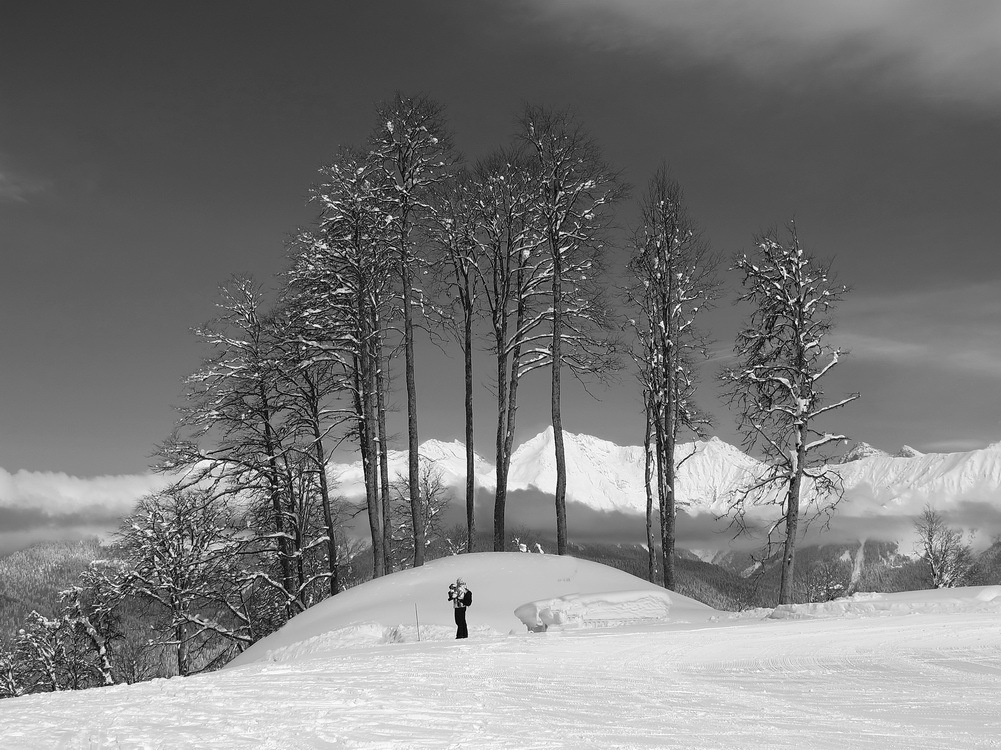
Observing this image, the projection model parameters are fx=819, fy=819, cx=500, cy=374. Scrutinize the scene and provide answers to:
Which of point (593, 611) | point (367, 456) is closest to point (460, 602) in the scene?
point (593, 611)

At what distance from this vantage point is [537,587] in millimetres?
17766

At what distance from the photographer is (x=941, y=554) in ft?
181

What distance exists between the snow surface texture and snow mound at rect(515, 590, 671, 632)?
713mm

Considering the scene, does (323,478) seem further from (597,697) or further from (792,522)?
(597,697)

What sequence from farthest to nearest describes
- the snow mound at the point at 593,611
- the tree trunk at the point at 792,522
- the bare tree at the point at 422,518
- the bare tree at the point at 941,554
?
the bare tree at the point at 941,554 → the bare tree at the point at 422,518 → the tree trunk at the point at 792,522 → the snow mound at the point at 593,611

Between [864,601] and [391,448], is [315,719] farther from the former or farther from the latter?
[391,448]

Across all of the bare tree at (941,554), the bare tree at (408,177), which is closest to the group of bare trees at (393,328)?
the bare tree at (408,177)

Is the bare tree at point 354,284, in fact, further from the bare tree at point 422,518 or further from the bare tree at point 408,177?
the bare tree at point 422,518

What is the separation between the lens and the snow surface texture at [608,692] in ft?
21.0

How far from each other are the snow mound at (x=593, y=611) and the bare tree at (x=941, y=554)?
42.0 metres

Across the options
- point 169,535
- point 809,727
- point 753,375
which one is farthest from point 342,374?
point 809,727

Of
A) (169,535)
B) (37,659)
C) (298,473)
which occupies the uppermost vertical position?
(298,473)

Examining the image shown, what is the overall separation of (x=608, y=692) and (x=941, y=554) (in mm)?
55428

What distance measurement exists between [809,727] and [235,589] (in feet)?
73.4
